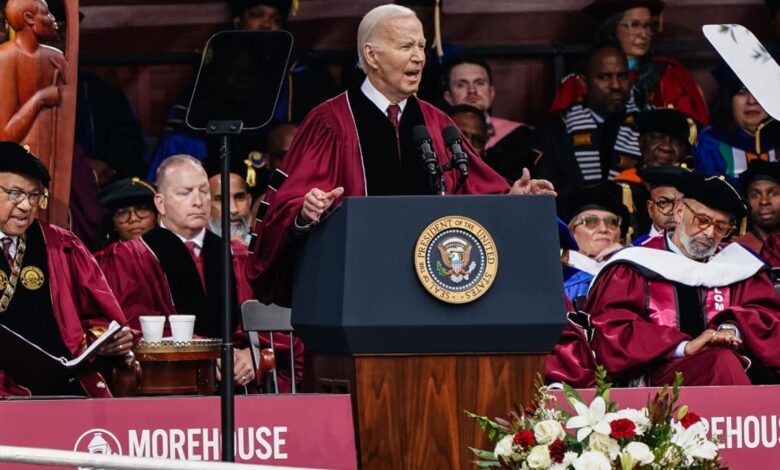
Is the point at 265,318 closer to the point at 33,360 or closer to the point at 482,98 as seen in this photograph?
the point at 33,360

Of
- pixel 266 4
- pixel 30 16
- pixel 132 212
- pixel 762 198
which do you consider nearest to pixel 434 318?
pixel 30 16

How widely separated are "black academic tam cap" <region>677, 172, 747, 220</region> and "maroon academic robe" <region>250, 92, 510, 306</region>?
200 cm

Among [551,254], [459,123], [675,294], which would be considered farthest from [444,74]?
[551,254]

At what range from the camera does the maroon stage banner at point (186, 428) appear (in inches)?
241

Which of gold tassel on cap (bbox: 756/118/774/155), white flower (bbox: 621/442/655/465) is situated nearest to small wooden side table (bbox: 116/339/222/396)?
white flower (bbox: 621/442/655/465)

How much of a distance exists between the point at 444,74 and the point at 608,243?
2196 mm

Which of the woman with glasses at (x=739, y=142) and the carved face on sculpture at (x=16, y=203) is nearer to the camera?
the carved face on sculpture at (x=16, y=203)

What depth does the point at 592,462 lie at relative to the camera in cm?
511

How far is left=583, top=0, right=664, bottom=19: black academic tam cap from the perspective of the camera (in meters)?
11.8

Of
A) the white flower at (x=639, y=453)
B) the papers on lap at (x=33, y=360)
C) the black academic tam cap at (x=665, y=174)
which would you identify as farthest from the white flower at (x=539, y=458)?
the black academic tam cap at (x=665, y=174)

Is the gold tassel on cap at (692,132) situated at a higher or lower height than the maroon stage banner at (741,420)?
higher

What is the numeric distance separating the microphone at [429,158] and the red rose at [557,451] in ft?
3.17

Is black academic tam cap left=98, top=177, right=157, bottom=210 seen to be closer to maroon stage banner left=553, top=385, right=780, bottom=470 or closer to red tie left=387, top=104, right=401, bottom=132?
red tie left=387, top=104, right=401, bottom=132

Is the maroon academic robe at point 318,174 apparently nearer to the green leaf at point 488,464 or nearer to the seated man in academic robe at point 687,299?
the green leaf at point 488,464
